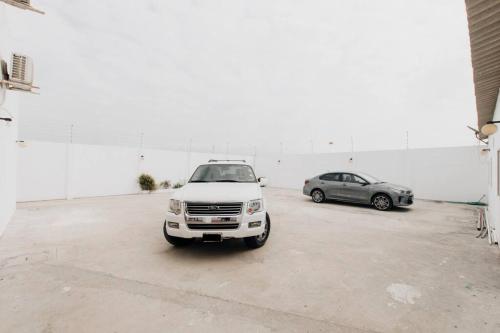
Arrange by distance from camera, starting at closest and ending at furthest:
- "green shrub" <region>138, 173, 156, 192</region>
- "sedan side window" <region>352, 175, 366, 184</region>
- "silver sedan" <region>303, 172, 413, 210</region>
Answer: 1. "silver sedan" <region>303, 172, 413, 210</region>
2. "sedan side window" <region>352, 175, 366, 184</region>
3. "green shrub" <region>138, 173, 156, 192</region>

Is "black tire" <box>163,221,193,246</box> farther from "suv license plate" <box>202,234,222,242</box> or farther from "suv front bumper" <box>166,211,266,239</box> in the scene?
"suv license plate" <box>202,234,222,242</box>

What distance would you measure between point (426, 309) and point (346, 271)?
99cm

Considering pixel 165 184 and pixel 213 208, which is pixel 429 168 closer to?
pixel 213 208

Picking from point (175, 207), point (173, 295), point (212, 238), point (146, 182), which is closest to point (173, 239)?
point (175, 207)

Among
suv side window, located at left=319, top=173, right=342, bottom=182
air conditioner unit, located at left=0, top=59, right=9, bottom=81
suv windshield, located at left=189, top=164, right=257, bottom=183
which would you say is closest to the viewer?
air conditioner unit, located at left=0, top=59, right=9, bottom=81

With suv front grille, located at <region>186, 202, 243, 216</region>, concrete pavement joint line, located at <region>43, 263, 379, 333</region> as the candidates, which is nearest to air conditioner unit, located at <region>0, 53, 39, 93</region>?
concrete pavement joint line, located at <region>43, 263, 379, 333</region>

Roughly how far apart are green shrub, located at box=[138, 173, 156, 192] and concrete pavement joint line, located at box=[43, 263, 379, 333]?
9023 millimetres

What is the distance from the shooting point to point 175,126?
15789mm

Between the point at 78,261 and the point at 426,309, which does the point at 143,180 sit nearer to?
the point at 78,261

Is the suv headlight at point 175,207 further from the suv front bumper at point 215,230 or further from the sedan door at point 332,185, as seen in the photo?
the sedan door at point 332,185

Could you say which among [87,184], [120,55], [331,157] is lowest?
[87,184]

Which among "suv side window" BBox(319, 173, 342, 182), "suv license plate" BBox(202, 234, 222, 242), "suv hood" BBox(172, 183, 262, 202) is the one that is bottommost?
"suv license plate" BBox(202, 234, 222, 242)

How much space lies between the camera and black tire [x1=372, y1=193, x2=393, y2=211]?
25.7 ft

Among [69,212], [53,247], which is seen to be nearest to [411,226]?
[53,247]
